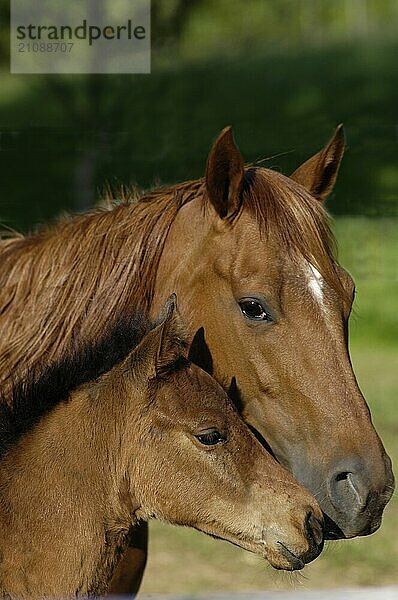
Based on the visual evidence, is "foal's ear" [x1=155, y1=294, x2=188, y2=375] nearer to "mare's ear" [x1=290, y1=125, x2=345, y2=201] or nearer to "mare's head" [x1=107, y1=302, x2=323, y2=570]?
"mare's head" [x1=107, y1=302, x2=323, y2=570]

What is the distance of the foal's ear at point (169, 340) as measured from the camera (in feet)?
6.51

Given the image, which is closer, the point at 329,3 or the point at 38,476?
the point at 38,476

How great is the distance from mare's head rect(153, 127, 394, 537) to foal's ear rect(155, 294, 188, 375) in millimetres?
143

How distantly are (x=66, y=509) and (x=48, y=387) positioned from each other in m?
0.23

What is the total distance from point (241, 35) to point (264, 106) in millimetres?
455

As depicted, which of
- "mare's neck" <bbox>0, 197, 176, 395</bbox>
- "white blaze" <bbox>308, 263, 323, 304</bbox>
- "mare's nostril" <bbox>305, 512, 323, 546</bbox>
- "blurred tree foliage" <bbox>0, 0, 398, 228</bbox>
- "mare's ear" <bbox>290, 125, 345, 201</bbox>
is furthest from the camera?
"blurred tree foliage" <bbox>0, 0, 398, 228</bbox>

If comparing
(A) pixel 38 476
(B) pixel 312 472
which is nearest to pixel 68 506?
(A) pixel 38 476

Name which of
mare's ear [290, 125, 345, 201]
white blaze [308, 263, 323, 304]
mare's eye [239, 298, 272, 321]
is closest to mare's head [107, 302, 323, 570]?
mare's eye [239, 298, 272, 321]

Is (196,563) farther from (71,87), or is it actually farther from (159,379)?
(71,87)

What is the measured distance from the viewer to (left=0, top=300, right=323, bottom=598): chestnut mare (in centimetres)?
197

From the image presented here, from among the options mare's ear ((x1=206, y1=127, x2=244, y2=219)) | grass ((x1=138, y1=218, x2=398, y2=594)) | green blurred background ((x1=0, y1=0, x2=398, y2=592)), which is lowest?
grass ((x1=138, y1=218, x2=398, y2=594))

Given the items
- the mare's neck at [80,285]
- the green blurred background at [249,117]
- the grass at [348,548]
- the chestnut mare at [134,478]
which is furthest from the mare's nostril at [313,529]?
the green blurred background at [249,117]

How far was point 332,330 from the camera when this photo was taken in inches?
81.4

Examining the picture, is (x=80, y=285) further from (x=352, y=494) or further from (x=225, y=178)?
(x=352, y=494)
